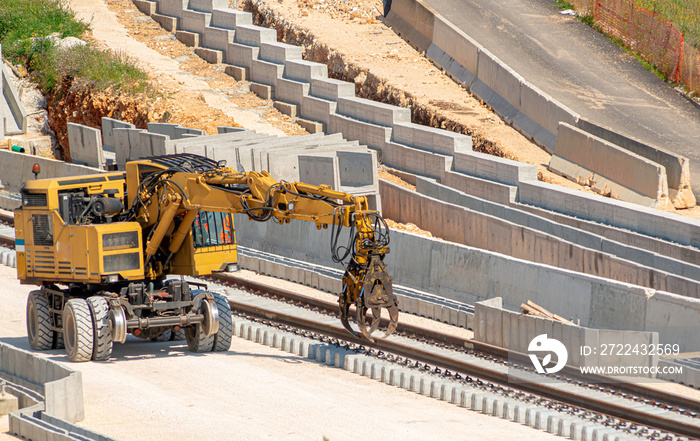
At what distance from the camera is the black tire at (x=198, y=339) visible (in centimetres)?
1516

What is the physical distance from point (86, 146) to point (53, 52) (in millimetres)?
9849

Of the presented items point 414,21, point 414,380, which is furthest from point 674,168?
point 414,21

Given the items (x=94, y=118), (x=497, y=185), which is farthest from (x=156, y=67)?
(x=497, y=185)

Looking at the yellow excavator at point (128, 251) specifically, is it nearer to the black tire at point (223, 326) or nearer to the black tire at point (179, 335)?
the black tire at point (223, 326)

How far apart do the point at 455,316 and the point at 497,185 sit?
6896 mm

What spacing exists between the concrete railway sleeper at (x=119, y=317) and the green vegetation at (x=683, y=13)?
21.5 m

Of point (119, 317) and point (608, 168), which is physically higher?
point (608, 168)

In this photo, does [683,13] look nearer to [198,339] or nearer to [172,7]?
[172,7]

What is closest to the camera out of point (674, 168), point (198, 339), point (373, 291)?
point (373, 291)

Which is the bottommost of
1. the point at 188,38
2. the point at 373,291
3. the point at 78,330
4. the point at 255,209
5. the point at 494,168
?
the point at 78,330

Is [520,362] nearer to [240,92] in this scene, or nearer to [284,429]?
[284,429]

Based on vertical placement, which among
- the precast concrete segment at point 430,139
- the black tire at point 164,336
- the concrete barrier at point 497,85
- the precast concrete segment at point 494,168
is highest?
the concrete barrier at point 497,85

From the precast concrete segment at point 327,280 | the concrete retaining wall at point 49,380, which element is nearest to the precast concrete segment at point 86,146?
the precast concrete segment at point 327,280

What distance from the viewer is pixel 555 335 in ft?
46.8
